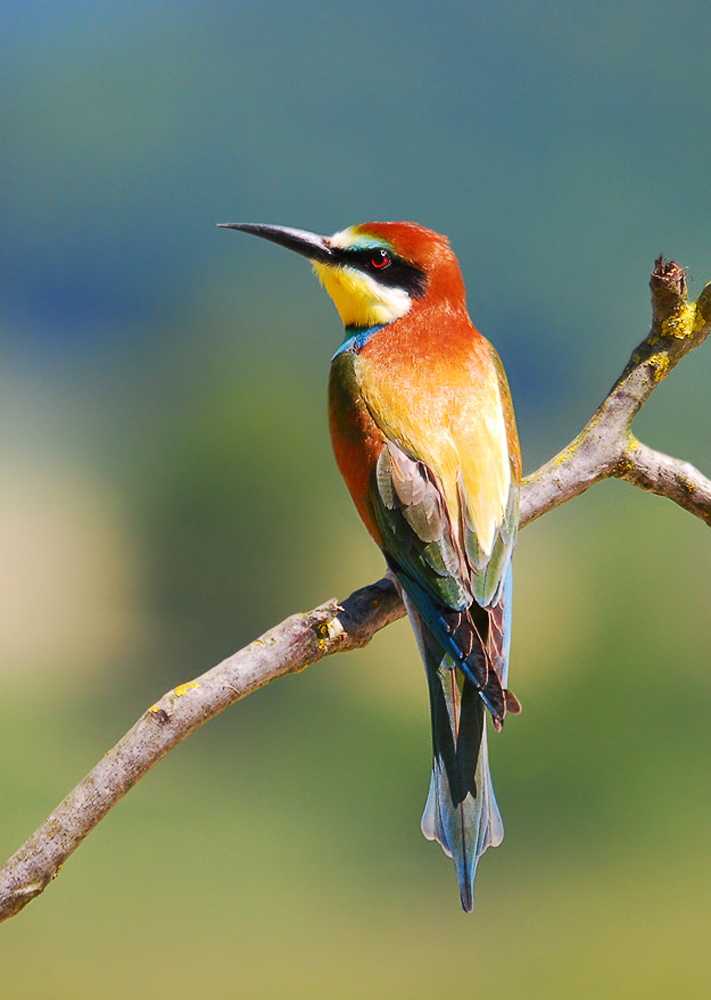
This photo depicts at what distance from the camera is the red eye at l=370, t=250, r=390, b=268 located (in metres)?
1.25

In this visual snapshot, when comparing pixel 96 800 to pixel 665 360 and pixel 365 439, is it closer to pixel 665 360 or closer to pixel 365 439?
pixel 365 439

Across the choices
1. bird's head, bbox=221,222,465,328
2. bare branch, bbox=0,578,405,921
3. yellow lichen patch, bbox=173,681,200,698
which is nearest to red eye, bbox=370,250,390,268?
bird's head, bbox=221,222,465,328

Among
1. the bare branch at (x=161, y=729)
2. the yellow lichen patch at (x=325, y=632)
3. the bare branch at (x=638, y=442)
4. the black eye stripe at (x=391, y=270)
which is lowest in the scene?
the bare branch at (x=161, y=729)

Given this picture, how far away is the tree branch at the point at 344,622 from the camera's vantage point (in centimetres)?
83

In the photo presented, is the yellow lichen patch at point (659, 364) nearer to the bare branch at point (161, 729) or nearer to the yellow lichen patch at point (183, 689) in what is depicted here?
the bare branch at point (161, 729)

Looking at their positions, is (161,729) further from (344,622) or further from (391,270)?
(391,270)

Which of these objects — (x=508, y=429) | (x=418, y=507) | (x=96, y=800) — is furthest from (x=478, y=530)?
(x=96, y=800)

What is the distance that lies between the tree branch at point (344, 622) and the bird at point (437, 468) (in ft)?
0.18

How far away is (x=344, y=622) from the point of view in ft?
3.31

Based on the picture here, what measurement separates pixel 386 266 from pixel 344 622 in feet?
1.56

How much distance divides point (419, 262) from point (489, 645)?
489mm

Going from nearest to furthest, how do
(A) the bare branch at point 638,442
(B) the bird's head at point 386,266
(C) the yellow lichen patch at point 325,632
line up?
1. (C) the yellow lichen patch at point 325,632
2. (A) the bare branch at point 638,442
3. (B) the bird's head at point 386,266

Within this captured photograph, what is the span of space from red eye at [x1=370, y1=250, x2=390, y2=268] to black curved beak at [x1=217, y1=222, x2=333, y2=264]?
55 mm

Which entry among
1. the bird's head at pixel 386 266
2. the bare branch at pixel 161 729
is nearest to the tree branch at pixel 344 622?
the bare branch at pixel 161 729
